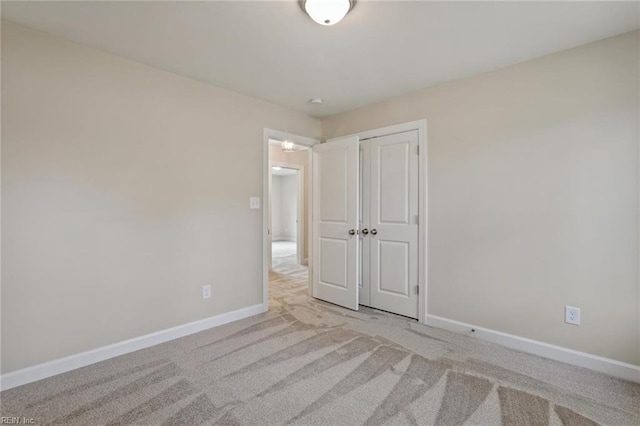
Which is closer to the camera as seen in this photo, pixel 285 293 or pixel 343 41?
pixel 343 41

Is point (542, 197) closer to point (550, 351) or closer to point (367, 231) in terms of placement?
point (550, 351)

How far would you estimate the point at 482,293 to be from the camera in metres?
2.66

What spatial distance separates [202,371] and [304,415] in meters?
0.89

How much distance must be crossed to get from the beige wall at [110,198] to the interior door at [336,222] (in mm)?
949

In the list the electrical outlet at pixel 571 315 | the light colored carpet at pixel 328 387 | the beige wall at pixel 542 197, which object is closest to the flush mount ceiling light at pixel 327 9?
the beige wall at pixel 542 197

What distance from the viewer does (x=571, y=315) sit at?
2244 millimetres

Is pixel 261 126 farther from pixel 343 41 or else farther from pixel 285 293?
pixel 285 293

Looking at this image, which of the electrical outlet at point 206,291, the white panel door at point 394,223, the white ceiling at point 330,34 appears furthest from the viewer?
the white panel door at point 394,223

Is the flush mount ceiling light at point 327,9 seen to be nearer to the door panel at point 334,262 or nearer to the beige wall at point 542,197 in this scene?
the beige wall at point 542,197

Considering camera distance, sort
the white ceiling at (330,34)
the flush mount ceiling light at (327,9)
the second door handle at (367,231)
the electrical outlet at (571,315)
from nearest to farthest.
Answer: the flush mount ceiling light at (327,9) → the white ceiling at (330,34) → the electrical outlet at (571,315) → the second door handle at (367,231)

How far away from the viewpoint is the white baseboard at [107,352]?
1.96 metres

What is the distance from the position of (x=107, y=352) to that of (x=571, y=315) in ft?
11.8

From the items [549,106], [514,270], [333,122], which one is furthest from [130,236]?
[549,106]

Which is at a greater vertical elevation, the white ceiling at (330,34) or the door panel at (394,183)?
the white ceiling at (330,34)
